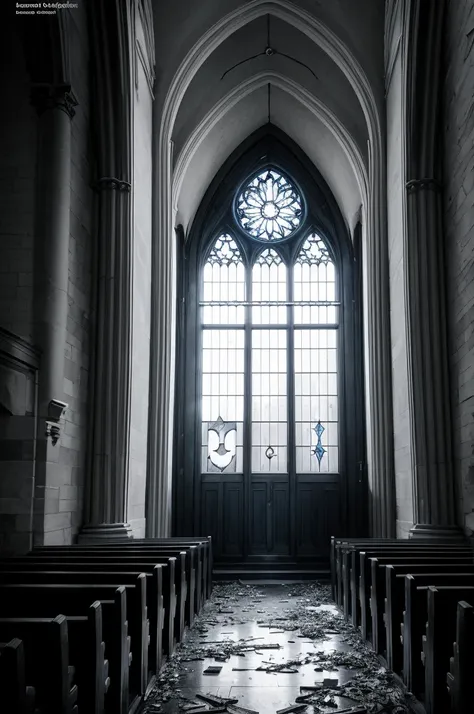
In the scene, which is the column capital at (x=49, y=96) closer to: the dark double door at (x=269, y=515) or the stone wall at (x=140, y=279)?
the stone wall at (x=140, y=279)

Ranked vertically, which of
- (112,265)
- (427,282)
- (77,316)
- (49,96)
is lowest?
(77,316)

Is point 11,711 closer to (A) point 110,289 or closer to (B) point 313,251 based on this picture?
(A) point 110,289

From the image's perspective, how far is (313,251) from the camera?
14578 mm

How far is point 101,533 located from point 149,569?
3415 mm

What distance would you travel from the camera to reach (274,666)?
5.20 m

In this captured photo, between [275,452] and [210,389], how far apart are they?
168 cm

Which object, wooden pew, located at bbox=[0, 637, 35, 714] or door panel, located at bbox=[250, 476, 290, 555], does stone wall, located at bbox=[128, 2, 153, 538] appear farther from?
wooden pew, located at bbox=[0, 637, 35, 714]

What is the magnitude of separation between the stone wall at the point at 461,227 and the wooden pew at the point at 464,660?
498 cm

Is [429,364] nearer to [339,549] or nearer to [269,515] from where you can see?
[339,549]

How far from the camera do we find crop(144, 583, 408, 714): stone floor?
4.30 meters

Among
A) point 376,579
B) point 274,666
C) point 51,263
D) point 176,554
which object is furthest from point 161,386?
point 274,666

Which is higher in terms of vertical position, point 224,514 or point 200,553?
point 224,514

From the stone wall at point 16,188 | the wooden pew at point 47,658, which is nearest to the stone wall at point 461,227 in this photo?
the stone wall at point 16,188

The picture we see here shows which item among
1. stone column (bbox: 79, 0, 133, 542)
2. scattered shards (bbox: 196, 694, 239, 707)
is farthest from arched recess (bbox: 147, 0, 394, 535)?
scattered shards (bbox: 196, 694, 239, 707)
